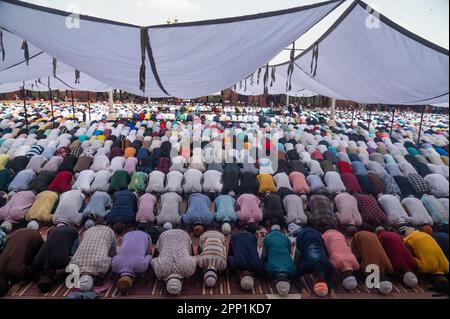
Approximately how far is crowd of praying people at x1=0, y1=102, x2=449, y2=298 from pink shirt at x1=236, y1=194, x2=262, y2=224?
2 cm

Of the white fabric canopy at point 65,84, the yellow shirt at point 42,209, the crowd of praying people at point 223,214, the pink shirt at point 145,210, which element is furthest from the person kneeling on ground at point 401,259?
the white fabric canopy at point 65,84

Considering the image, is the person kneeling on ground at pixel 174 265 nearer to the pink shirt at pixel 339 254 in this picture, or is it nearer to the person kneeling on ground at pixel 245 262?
the person kneeling on ground at pixel 245 262

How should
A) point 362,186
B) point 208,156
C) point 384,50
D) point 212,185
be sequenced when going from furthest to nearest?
point 208,156 → point 362,186 → point 212,185 → point 384,50

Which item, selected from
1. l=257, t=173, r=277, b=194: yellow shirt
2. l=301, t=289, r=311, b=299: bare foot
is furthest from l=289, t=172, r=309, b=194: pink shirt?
l=301, t=289, r=311, b=299: bare foot

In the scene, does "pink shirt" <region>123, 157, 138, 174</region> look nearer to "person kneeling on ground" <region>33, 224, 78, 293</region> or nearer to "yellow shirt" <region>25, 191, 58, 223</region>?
"yellow shirt" <region>25, 191, 58, 223</region>

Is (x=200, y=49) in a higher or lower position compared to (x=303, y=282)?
higher

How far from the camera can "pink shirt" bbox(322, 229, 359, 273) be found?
3.57m

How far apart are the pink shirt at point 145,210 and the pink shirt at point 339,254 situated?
267 centimetres

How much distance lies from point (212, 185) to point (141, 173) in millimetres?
1558

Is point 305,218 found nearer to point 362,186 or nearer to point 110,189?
point 362,186

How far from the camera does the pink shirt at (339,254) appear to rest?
3.57 metres

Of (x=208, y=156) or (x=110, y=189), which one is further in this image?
(x=208, y=156)
